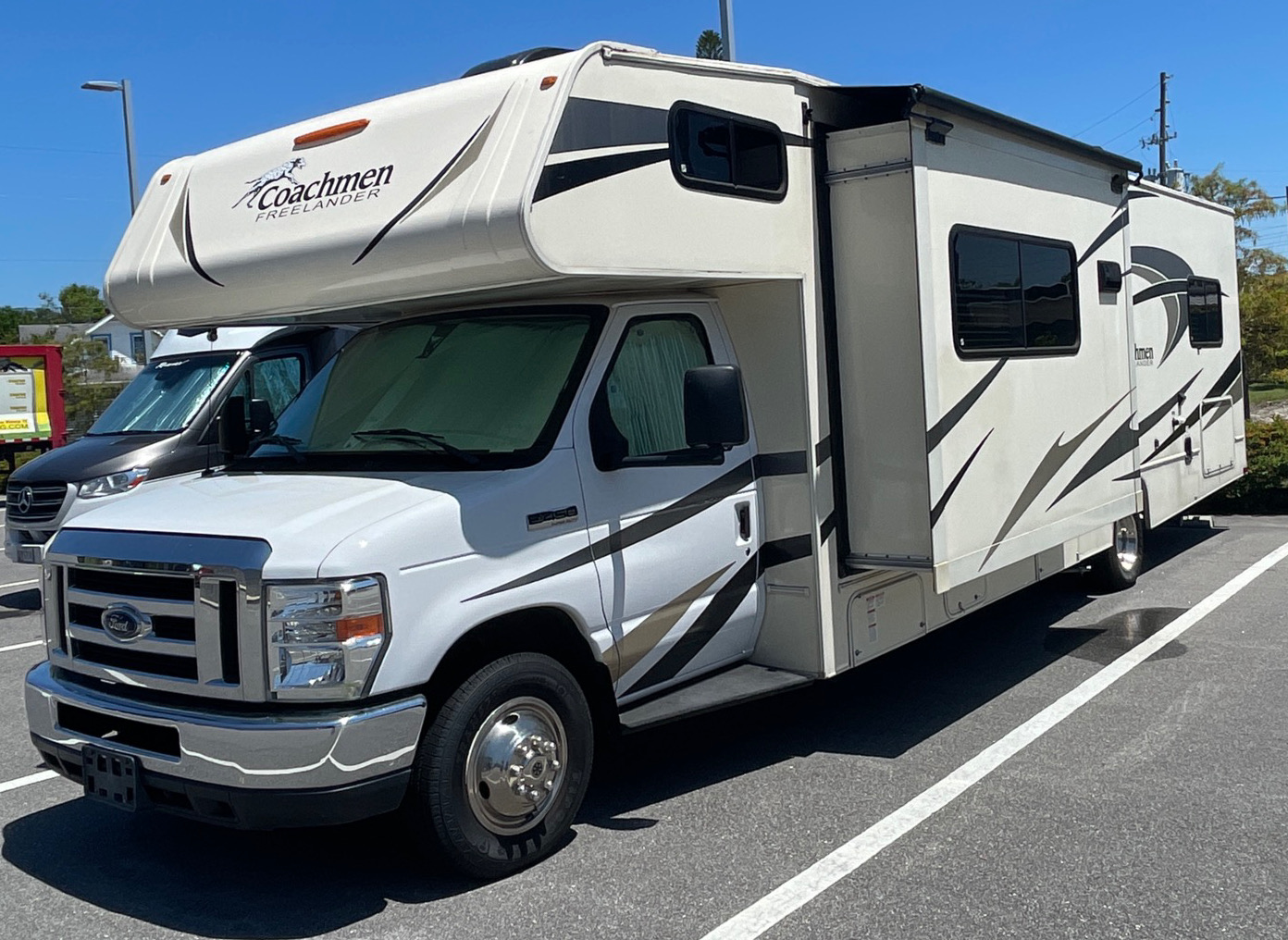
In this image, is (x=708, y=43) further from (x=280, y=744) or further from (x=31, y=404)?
(x=280, y=744)

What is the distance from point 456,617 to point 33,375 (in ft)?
64.2

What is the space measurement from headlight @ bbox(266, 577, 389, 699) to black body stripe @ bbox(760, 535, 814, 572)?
7.58 ft

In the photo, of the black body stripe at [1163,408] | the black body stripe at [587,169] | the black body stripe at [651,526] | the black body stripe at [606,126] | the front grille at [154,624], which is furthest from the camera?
the black body stripe at [1163,408]

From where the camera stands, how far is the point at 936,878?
4.48 m

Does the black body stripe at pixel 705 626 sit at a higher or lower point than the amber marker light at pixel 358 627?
lower

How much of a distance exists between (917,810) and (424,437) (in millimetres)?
2606

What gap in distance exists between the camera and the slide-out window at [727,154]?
16.8ft

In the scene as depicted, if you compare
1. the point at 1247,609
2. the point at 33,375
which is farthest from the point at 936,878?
the point at 33,375

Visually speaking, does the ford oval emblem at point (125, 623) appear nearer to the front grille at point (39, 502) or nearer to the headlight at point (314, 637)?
the headlight at point (314, 637)

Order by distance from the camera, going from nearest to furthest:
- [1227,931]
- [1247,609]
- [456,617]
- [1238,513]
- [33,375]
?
[1227,931] < [456,617] < [1247,609] < [1238,513] < [33,375]

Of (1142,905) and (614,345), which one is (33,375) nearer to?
(614,345)

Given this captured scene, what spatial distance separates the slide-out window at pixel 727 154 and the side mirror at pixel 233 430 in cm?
269

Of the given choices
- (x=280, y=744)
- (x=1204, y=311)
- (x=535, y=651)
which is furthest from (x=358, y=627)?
(x=1204, y=311)

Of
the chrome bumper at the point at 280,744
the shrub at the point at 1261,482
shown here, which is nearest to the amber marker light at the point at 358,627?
the chrome bumper at the point at 280,744
